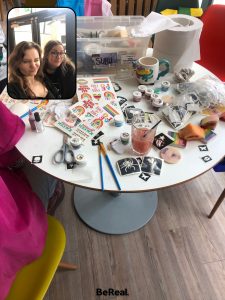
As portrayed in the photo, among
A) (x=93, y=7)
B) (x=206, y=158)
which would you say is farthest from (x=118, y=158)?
(x=93, y=7)

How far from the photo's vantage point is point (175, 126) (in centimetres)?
89

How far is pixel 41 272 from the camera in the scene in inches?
32.5

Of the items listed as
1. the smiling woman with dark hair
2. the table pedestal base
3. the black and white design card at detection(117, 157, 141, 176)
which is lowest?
the table pedestal base

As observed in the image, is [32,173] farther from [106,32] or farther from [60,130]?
[106,32]

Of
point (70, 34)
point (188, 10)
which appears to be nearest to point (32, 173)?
point (70, 34)

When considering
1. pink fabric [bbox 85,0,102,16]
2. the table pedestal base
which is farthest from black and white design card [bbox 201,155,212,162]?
pink fabric [bbox 85,0,102,16]

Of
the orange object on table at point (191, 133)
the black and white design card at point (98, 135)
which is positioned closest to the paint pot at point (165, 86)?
the orange object on table at point (191, 133)

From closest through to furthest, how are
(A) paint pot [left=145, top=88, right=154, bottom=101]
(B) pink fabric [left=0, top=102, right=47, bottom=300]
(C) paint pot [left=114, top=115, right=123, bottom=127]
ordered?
(B) pink fabric [left=0, top=102, right=47, bottom=300]
(C) paint pot [left=114, top=115, right=123, bottom=127]
(A) paint pot [left=145, top=88, right=154, bottom=101]

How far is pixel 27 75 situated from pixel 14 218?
1.27 ft

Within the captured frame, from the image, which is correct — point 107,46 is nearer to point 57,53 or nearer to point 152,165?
point 57,53

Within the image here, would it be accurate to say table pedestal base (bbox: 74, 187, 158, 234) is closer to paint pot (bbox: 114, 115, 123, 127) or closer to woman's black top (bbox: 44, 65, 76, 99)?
paint pot (bbox: 114, 115, 123, 127)

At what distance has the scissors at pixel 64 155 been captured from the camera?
78 cm

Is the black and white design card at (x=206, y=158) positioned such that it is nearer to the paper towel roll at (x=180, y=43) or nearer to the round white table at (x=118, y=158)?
the round white table at (x=118, y=158)

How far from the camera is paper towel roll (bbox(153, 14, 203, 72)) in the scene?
3.33 feet
